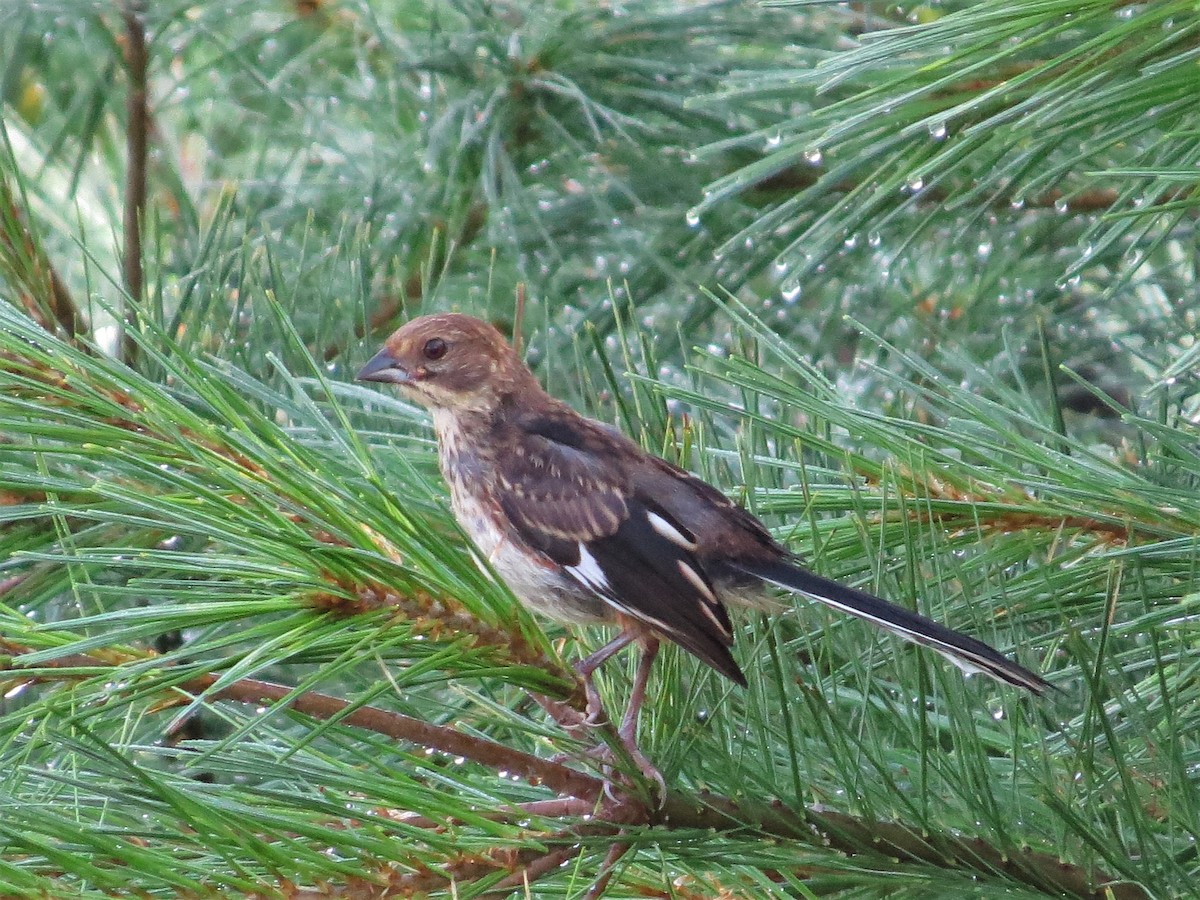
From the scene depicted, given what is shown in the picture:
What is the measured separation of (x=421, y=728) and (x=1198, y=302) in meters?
2.38

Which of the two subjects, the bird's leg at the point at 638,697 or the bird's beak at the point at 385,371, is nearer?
the bird's leg at the point at 638,697

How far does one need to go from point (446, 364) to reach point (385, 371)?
13 centimetres

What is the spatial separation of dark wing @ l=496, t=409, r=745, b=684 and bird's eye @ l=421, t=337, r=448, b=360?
0.76ft

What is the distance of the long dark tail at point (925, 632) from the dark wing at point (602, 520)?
17cm

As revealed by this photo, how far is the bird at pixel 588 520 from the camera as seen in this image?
2180 millimetres

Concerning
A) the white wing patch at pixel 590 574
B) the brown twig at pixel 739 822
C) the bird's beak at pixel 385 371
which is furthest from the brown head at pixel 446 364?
the brown twig at pixel 739 822

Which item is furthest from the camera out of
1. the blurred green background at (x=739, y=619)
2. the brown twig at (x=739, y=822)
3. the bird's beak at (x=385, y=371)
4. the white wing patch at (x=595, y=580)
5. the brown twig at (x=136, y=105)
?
the brown twig at (x=136, y=105)

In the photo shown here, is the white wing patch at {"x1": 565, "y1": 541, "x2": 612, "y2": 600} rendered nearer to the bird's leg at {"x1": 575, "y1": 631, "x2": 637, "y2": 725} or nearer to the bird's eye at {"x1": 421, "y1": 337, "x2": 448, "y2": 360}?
the bird's leg at {"x1": 575, "y1": 631, "x2": 637, "y2": 725}

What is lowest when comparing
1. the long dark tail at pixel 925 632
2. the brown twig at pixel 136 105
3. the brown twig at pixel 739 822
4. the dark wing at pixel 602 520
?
the brown twig at pixel 739 822

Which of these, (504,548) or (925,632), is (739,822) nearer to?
(925,632)

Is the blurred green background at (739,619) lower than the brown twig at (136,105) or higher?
lower

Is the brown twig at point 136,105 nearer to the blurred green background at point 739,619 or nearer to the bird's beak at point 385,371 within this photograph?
the blurred green background at point 739,619

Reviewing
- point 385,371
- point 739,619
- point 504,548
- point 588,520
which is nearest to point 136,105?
point 385,371

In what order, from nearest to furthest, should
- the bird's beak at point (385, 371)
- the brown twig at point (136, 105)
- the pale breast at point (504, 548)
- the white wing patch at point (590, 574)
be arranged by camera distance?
the white wing patch at point (590, 574), the pale breast at point (504, 548), the bird's beak at point (385, 371), the brown twig at point (136, 105)
